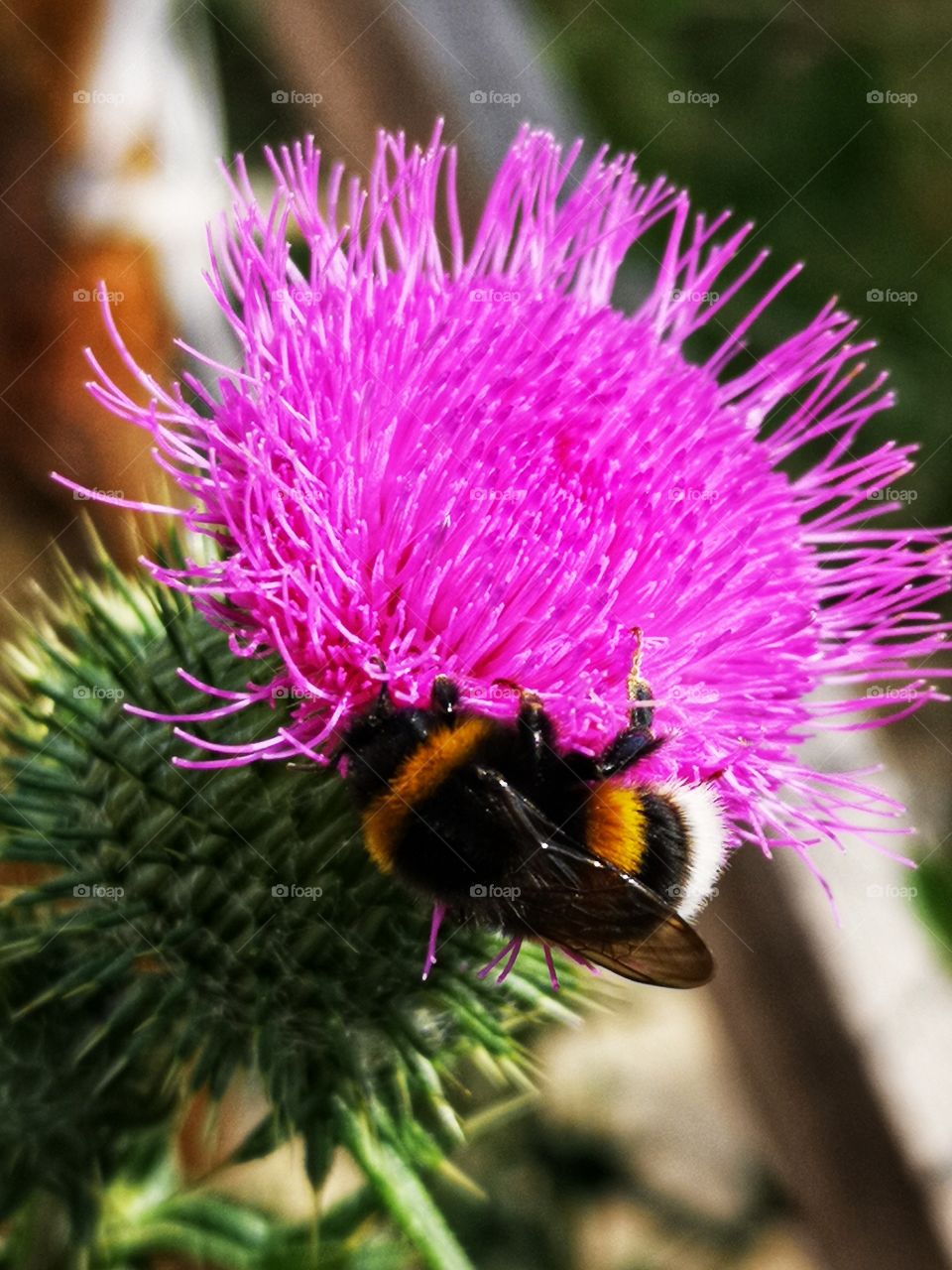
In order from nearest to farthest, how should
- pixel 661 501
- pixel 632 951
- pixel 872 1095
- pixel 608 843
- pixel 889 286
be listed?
pixel 632 951 → pixel 608 843 → pixel 661 501 → pixel 872 1095 → pixel 889 286

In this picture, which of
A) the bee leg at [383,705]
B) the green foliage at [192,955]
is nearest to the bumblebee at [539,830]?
the bee leg at [383,705]

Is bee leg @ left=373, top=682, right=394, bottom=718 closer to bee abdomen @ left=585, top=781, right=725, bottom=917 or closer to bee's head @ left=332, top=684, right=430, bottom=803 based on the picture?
bee's head @ left=332, top=684, right=430, bottom=803

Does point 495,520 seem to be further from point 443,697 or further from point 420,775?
point 420,775

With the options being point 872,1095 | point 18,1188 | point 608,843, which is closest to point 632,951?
point 608,843

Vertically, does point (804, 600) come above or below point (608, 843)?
above

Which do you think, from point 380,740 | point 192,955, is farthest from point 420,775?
point 192,955

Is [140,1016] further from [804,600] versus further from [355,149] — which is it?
[355,149]
